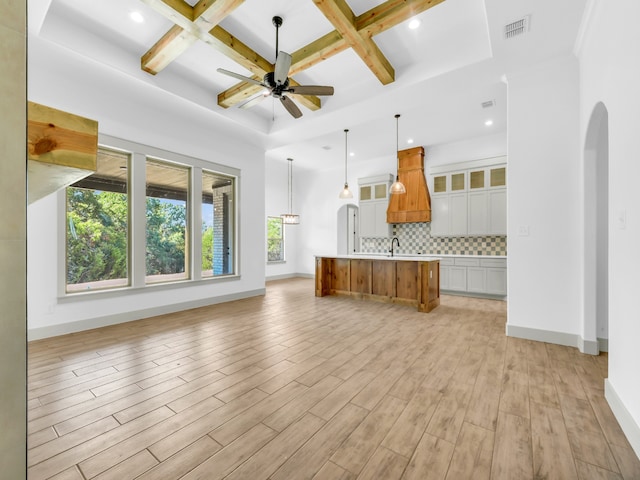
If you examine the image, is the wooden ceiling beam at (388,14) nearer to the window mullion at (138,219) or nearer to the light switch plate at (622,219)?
the light switch plate at (622,219)

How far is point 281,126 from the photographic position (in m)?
5.39

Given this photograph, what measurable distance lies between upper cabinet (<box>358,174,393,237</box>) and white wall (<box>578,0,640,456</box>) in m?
5.17

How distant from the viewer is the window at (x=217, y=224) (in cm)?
544

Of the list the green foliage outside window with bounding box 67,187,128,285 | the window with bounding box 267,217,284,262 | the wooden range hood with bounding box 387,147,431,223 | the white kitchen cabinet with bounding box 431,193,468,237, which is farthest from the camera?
the window with bounding box 267,217,284,262

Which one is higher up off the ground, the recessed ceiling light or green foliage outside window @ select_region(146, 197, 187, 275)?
the recessed ceiling light

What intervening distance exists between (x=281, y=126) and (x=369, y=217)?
11.3ft

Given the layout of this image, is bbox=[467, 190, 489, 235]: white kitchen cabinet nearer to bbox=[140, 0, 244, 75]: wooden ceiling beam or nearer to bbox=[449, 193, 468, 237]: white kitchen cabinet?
bbox=[449, 193, 468, 237]: white kitchen cabinet

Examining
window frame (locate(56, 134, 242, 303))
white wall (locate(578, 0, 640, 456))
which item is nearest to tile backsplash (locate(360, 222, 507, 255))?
window frame (locate(56, 134, 242, 303))

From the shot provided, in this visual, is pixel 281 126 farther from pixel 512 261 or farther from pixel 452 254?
pixel 452 254

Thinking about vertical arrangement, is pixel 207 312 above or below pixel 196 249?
below

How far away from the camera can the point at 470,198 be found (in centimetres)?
627

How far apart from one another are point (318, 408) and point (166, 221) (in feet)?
13.3

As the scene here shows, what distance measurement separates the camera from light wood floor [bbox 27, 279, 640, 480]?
156 centimetres

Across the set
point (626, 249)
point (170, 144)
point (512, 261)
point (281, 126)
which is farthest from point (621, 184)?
point (170, 144)
